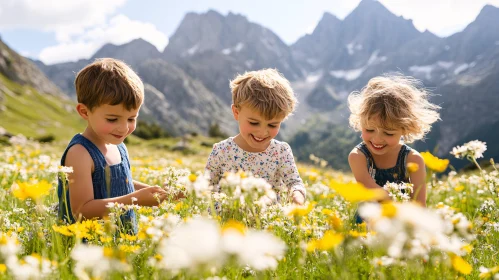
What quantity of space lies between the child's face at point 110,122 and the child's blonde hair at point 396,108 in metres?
3.32

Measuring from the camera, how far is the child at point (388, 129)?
18.8 ft

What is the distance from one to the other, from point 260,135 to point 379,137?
168cm

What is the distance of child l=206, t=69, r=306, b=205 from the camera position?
218 inches

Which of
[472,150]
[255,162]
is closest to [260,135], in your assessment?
[255,162]

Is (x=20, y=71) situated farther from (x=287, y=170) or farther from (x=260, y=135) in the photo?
(x=260, y=135)

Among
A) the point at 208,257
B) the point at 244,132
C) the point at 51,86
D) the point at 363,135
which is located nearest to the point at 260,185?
the point at 208,257

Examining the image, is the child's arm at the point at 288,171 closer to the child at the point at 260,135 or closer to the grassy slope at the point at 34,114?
the child at the point at 260,135

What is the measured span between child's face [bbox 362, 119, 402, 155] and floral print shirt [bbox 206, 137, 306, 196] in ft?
3.75

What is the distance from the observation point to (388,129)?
227 inches

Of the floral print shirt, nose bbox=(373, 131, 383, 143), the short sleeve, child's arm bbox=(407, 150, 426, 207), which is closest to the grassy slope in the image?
the floral print shirt

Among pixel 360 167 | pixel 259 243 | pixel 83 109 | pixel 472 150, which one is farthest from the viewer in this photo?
pixel 360 167

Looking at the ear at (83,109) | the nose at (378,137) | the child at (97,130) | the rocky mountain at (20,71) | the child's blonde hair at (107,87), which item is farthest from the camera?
the rocky mountain at (20,71)

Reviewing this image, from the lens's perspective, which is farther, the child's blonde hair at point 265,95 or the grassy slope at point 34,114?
the grassy slope at point 34,114

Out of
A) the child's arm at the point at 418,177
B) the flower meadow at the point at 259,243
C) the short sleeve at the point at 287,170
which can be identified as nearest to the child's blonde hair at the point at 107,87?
the flower meadow at the point at 259,243
